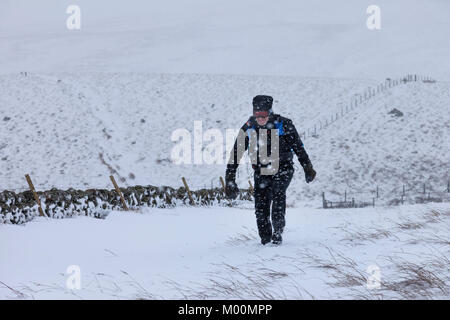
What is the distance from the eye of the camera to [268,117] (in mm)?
6090

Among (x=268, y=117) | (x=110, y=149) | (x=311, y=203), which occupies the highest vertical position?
(x=268, y=117)

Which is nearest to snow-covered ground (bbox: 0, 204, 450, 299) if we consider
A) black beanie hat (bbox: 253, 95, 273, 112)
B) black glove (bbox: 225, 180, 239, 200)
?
black glove (bbox: 225, 180, 239, 200)

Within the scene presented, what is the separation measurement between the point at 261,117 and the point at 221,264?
1971 mm

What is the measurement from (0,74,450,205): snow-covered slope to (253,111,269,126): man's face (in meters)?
19.7

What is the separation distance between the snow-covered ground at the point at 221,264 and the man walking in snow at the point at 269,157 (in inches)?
15.2

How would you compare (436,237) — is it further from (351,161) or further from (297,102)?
(297,102)

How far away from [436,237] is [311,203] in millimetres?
20073

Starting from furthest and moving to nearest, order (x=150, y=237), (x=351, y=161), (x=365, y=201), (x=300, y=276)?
(x=351, y=161) → (x=365, y=201) → (x=150, y=237) → (x=300, y=276)

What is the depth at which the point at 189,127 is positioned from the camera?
40.8m

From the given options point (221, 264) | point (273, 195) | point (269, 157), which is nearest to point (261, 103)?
point (269, 157)

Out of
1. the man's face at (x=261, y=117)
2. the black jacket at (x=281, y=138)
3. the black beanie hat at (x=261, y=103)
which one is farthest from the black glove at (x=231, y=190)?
the black beanie hat at (x=261, y=103)

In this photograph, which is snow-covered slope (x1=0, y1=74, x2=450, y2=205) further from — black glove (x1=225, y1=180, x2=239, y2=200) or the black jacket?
the black jacket
